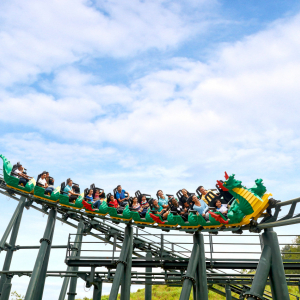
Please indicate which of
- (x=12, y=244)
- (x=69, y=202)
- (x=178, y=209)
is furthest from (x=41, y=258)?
(x=178, y=209)

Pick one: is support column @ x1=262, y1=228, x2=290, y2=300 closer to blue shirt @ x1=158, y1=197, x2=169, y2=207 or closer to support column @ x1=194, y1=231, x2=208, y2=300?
support column @ x1=194, y1=231, x2=208, y2=300

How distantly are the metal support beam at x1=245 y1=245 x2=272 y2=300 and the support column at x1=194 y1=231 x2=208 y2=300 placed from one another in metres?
2.11

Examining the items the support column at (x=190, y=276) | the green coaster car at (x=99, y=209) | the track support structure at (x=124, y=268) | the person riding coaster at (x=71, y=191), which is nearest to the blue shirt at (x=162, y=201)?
the track support structure at (x=124, y=268)

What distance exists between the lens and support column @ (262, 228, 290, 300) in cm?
699

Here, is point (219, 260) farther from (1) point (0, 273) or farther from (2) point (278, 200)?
(1) point (0, 273)

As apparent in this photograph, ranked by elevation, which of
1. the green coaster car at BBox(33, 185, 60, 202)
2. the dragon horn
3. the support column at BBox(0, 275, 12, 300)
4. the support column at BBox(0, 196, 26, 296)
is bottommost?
the support column at BBox(0, 275, 12, 300)

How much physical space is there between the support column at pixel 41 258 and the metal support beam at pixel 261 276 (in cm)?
621

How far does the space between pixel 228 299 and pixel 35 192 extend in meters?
7.68

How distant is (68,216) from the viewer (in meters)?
12.5

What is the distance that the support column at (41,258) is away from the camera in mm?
9736

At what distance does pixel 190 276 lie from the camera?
8.71 meters

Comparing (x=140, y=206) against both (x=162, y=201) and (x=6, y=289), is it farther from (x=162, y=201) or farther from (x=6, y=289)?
(x=6, y=289)

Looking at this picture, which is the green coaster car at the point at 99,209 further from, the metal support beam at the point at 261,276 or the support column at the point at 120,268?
the metal support beam at the point at 261,276

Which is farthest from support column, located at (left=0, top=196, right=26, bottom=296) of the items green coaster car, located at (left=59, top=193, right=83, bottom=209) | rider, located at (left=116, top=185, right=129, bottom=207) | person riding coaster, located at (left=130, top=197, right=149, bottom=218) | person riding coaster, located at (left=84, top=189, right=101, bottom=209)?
person riding coaster, located at (left=130, top=197, right=149, bottom=218)
